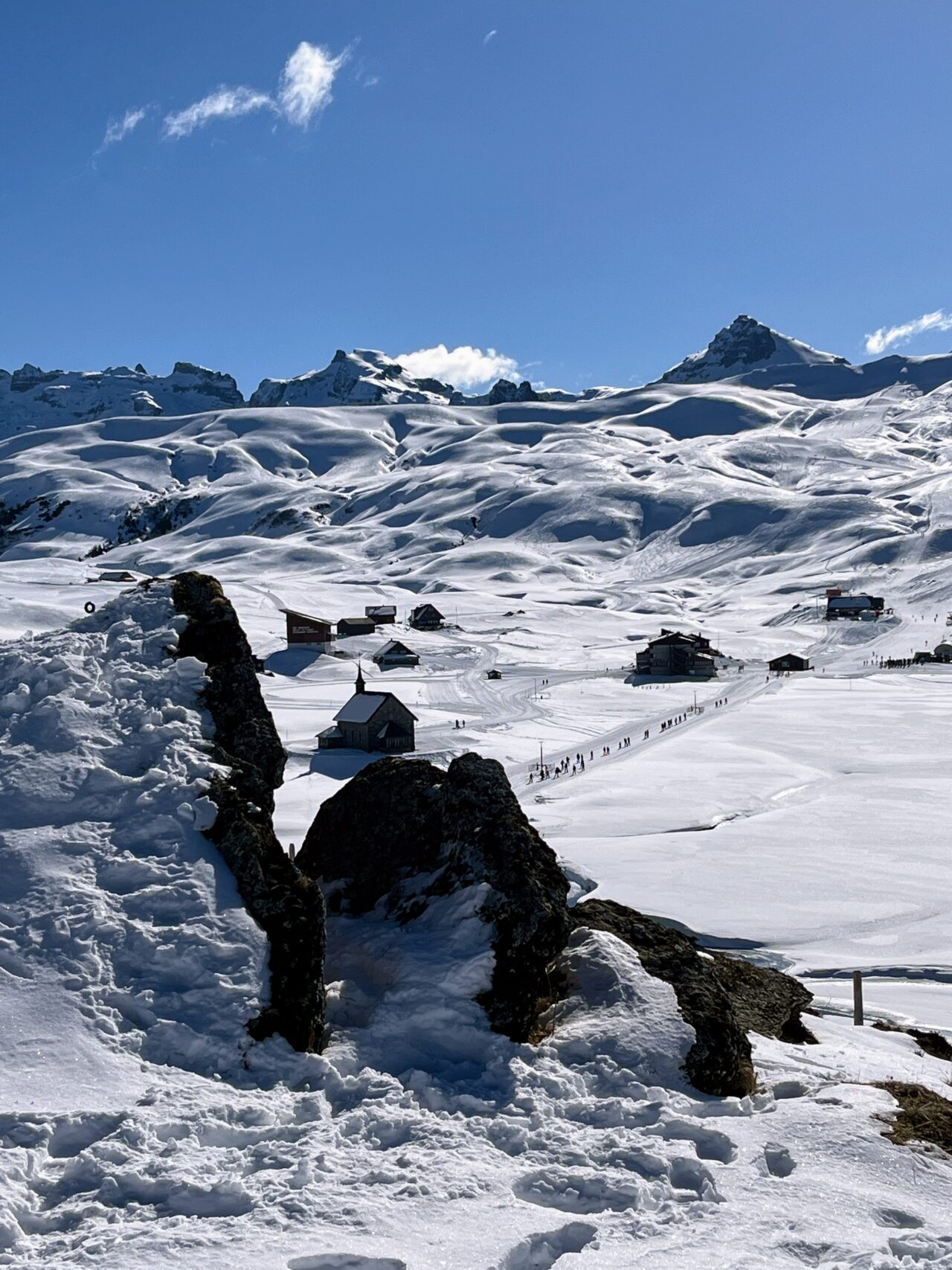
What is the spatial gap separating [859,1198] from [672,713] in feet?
192

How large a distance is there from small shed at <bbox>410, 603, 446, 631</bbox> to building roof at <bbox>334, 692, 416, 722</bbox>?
62338 millimetres

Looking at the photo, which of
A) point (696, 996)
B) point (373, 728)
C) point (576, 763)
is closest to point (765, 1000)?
point (696, 996)

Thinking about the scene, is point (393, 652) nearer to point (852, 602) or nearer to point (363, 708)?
point (363, 708)

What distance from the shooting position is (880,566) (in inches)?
6127

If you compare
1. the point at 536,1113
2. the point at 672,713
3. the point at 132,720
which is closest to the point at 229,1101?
the point at 536,1113

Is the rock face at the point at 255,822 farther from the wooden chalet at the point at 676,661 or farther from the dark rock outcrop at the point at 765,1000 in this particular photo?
the wooden chalet at the point at 676,661

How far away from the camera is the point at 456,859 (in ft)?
38.1

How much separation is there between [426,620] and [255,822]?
103990 mm

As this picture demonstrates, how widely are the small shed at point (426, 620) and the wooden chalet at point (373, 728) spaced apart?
6242 centimetres

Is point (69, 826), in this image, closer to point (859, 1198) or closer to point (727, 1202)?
point (727, 1202)

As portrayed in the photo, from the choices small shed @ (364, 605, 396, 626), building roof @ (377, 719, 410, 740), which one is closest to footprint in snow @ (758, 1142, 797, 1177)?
building roof @ (377, 719, 410, 740)

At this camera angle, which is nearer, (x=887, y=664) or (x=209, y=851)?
(x=209, y=851)

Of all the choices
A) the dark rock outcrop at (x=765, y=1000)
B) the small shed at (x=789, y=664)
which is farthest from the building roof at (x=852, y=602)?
the dark rock outcrop at (x=765, y=1000)

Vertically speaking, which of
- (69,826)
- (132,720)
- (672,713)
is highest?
(132,720)
